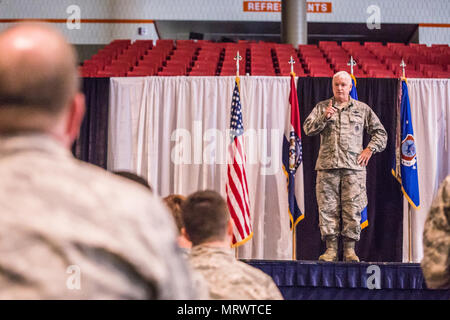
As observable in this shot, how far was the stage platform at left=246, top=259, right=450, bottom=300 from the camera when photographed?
4016mm

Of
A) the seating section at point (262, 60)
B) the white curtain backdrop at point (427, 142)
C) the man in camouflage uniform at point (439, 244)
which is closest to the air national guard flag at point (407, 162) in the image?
the white curtain backdrop at point (427, 142)

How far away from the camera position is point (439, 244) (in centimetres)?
163

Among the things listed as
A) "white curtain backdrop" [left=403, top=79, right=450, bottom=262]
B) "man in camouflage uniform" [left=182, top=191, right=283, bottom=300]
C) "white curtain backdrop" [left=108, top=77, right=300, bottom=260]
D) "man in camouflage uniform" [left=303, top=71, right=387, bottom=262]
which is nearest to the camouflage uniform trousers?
"man in camouflage uniform" [left=303, top=71, right=387, bottom=262]

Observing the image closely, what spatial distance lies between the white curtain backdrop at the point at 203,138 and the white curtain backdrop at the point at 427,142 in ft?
3.97

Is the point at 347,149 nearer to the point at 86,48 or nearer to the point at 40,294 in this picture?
the point at 40,294

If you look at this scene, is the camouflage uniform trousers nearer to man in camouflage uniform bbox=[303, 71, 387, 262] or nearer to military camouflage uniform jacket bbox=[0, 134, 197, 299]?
man in camouflage uniform bbox=[303, 71, 387, 262]

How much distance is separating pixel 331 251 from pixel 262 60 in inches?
119

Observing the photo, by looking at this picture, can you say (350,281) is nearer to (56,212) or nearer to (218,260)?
(218,260)

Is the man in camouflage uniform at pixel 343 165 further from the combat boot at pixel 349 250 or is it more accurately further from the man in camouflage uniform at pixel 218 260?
the man in camouflage uniform at pixel 218 260

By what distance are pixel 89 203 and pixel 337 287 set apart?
362 centimetres

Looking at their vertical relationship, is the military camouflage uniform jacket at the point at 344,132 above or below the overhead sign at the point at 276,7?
below

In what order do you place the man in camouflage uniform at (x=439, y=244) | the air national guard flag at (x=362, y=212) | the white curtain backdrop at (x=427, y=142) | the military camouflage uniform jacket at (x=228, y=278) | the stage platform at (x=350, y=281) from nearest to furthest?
1. the military camouflage uniform jacket at (x=228, y=278)
2. the man in camouflage uniform at (x=439, y=244)
3. the stage platform at (x=350, y=281)
4. the air national guard flag at (x=362, y=212)
5. the white curtain backdrop at (x=427, y=142)

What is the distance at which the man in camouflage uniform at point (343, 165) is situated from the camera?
4.48m

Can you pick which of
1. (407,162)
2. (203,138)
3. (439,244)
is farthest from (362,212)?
(439,244)
